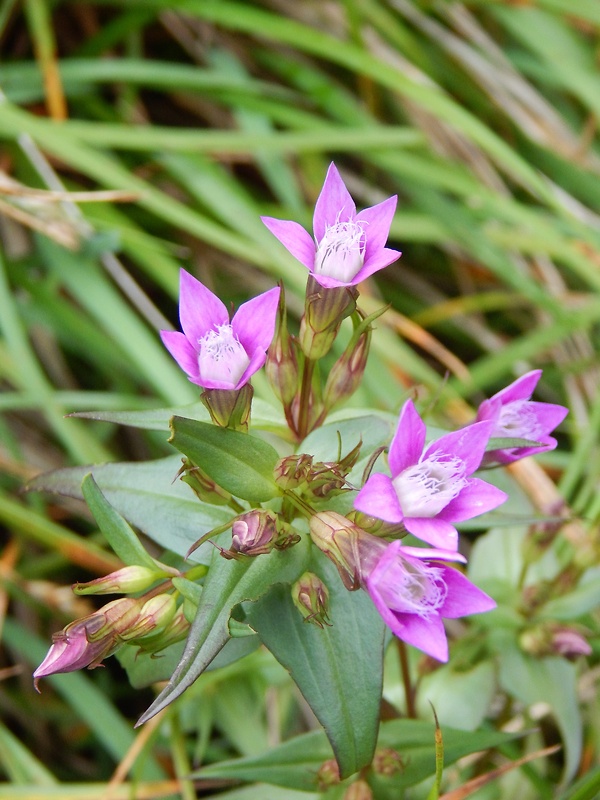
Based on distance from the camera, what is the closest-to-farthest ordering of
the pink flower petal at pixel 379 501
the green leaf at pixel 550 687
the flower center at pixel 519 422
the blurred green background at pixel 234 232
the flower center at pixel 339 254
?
the pink flower petal at pixel 379 501 → the flower center at pixel 339 254 → the flower center at pixel 519 422 → the green leaf at pixel 550 687 → the blurred green background at pixel 234 232

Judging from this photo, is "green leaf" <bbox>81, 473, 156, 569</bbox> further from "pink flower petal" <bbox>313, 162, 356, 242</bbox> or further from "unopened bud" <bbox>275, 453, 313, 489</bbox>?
"pink flower petal" <bbox>313, 162, 356, 242</bbox>

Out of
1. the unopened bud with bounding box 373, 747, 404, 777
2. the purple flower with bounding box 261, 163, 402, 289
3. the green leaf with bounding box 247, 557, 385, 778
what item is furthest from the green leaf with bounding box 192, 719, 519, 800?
the purple flower with bounding box 261, 163, 402, 289

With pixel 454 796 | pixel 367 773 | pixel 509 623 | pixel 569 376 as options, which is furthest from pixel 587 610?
pixel 569 376

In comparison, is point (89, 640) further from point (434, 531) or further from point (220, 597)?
point (434, 531)

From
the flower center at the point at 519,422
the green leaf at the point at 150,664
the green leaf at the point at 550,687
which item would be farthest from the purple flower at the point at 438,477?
the green leaf at the point at 550,687

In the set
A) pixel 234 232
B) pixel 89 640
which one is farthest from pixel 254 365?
pixel 234 232

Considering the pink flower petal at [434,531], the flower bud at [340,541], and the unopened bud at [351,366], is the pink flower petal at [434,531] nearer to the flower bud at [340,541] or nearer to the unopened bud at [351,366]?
the flower bud at [340,541]

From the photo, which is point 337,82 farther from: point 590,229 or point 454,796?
point 454,796
